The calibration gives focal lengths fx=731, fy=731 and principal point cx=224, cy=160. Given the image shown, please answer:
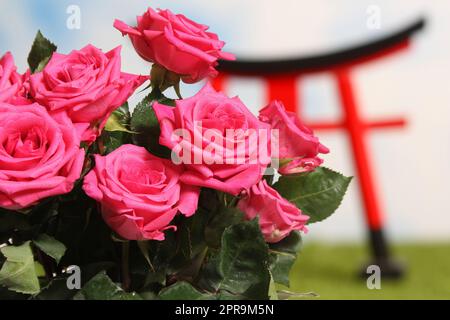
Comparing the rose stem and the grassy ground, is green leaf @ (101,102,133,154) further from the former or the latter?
the grassy ground

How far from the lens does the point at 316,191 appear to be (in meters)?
0.41

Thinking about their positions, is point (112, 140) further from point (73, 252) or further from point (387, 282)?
point (387, 282)

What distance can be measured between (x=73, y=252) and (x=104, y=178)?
6 centimetres

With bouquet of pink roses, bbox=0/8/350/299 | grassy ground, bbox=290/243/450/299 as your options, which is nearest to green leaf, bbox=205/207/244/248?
bouquet of pink roses, bbox=0/8/350/299

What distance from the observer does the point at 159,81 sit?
16.3 inches

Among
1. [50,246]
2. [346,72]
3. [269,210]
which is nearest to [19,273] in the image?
[50,246]

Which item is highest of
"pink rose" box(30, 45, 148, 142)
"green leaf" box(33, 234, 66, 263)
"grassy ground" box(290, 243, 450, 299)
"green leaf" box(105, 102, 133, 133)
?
"pink rose" box(30, 45, 148, 142)

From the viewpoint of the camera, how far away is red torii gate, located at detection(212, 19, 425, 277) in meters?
1.69

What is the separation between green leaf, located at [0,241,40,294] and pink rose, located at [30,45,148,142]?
0.21ft

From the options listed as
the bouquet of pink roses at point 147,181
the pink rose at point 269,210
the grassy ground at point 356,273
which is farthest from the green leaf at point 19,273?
the grassy ground at point 356,273

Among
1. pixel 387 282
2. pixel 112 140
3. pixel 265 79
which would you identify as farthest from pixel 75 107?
pixel 387 282

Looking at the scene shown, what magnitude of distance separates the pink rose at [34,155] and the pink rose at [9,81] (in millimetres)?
11

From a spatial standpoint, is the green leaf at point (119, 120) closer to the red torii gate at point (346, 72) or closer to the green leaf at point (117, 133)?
the green leaf at point (117, 133)

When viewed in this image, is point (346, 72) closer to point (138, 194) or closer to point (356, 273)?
point (356, 273)
